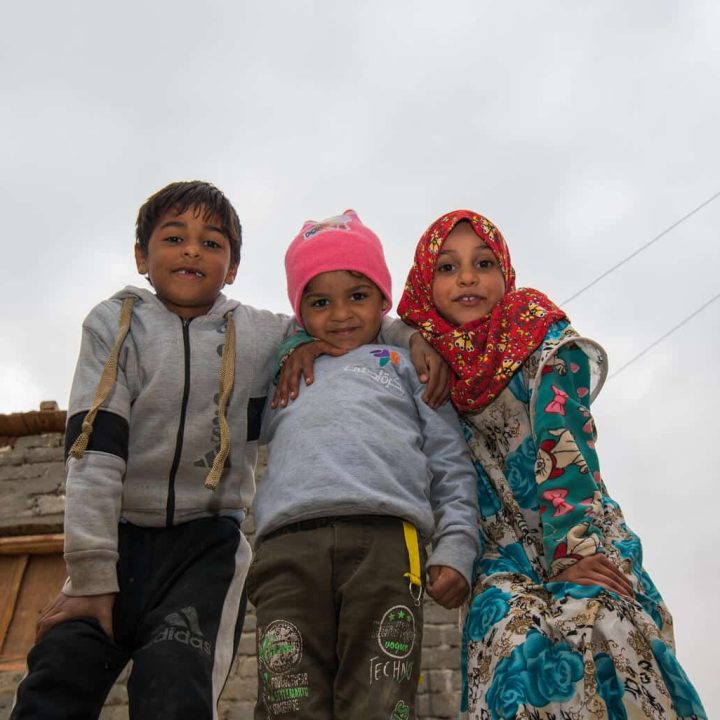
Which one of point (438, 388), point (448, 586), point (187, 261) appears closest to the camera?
point (448, 586)

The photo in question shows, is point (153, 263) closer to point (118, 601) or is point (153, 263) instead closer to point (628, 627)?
point (118, 601)

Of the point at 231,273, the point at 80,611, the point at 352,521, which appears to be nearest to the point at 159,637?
the point at 80,611

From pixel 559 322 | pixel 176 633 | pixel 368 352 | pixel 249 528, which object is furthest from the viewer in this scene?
pixel 249 528

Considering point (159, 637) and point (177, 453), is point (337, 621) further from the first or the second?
point (177, 453)

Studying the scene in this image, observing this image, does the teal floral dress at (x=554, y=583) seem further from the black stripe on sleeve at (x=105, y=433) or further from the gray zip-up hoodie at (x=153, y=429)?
the black stripe on sleeve at (x=105, y=433)

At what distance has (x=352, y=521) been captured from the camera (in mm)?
1864

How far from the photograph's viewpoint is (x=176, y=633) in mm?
1760

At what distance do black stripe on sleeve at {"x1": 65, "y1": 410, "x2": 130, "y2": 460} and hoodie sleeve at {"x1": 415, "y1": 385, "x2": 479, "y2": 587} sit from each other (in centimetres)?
84

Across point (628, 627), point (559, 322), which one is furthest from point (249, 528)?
point (628, 627)

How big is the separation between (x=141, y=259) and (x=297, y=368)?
0.66 metres

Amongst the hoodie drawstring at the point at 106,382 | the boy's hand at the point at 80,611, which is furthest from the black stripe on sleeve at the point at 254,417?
the boy's hand at the point at 80,611

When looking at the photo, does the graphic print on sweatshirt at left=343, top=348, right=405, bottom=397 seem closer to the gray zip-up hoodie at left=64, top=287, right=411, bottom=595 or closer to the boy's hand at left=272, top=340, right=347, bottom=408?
the boy's hand at left=272, top=340, right=347, bottom=408

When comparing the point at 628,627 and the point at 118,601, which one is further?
the point at 118,601

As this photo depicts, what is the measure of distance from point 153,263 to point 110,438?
614mm
